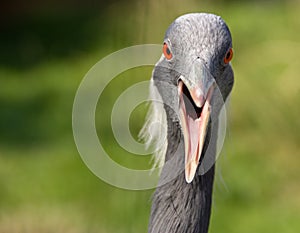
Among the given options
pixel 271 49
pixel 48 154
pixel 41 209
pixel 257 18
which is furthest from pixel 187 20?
pixel 257 18

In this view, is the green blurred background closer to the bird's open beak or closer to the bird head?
the bird head

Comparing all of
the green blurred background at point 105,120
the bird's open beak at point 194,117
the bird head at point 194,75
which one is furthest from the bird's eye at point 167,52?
the green blurred background at point 105,120

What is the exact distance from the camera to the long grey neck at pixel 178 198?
2062mm

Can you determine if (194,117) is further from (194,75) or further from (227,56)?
(227,56)

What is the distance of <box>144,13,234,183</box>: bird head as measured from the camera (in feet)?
5.87

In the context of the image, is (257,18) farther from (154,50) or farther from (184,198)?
(184,198)

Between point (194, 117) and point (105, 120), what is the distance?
298 centimetres

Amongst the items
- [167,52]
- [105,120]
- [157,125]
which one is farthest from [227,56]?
[105,120]

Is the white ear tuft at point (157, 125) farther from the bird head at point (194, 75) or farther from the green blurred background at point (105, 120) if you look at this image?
the green blurred background at point (105, 120)

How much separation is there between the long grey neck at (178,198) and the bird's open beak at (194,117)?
0.20 metres

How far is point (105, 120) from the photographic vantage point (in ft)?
15.7

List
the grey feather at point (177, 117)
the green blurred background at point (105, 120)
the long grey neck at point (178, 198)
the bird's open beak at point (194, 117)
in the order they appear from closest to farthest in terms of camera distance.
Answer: the bird's open beak at point (194, 117)
the grey feather at point (177, 117)
the long grey neck at point (178, 198)
the green blurred background at point (105, 120)

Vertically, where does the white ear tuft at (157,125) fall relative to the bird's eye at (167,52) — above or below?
below

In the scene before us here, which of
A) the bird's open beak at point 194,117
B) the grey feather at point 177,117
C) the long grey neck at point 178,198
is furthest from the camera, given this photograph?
the long grey neck at point 178,198
